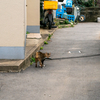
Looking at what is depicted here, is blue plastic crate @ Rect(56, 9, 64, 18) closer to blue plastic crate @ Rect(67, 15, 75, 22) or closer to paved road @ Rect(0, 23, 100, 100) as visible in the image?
blue plastic crate @ Rect(67, 15, 75, 22)

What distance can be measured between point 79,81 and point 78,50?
3.62 metres

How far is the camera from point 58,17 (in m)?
20.1

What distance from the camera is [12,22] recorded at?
267 inches

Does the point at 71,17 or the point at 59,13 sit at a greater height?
the point at 59,13

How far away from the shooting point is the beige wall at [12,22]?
21.9ft

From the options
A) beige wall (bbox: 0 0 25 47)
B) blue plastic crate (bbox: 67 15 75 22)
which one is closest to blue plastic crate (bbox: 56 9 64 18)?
blue plastic crate (bbox: 67 15 75 22)

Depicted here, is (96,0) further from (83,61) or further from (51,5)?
(83,61)

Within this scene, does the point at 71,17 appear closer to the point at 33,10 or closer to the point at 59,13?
the point at 59,13

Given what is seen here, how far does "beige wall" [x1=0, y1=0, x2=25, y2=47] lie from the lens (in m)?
6.66

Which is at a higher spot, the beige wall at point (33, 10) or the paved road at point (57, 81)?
the beige wall at point (33, 10)

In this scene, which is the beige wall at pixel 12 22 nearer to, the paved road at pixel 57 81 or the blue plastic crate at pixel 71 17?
the paved road at pixel 57 81

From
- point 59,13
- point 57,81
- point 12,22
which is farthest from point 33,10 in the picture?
point 59,13

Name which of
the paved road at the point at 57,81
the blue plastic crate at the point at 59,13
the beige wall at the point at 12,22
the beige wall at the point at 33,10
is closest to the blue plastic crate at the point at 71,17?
the blue plastic crate at the point at 59,13

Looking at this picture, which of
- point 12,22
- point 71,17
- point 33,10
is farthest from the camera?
point 71,17
